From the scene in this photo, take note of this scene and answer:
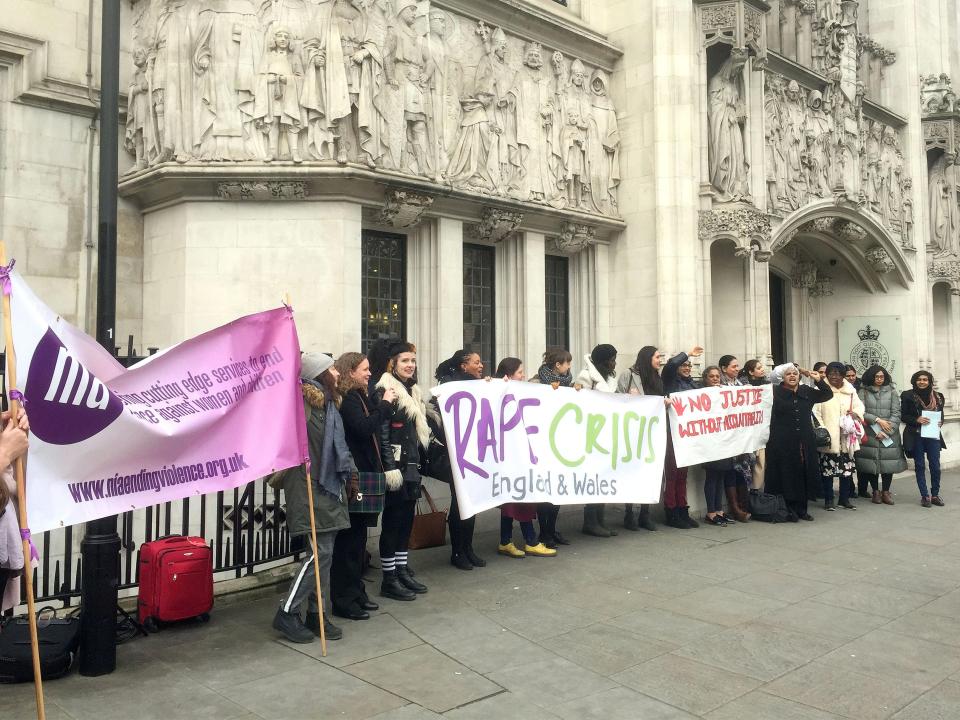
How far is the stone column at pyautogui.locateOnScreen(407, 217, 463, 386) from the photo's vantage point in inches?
447

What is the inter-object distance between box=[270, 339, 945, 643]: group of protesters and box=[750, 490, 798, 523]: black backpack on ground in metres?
0.07

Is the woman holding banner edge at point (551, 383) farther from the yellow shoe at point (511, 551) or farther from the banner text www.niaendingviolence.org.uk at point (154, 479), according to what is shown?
the banner text www.niaendingviolence.org.uk at point (154, 479)

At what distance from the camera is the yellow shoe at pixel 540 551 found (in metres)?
8.41

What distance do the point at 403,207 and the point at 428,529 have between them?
14.3 feet

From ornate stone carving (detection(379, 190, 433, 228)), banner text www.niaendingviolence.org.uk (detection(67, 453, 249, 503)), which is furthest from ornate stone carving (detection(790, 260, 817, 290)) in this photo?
banner text www.niaendingviolence.org.uk (detection(67, 453, 249, 503))

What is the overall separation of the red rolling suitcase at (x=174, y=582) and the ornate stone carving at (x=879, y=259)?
1774cm

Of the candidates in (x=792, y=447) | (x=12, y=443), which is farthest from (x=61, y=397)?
(x=792, y=447)

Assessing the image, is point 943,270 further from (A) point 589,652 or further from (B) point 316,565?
(B) point 316,565

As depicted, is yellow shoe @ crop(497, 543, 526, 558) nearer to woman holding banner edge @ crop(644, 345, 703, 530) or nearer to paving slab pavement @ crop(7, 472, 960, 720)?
paving slab pavement @ crop(7, 472, 960, 720)

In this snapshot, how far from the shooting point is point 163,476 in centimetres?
Result: 502

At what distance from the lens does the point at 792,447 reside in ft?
34.4

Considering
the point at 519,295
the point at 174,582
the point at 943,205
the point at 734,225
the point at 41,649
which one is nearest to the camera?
the point at 41,649

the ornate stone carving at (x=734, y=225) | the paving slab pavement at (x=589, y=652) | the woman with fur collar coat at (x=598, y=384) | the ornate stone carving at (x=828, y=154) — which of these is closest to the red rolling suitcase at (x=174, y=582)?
the paving slab pavement at (x=589, y=652)

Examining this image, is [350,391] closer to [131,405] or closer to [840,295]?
[131,405]
